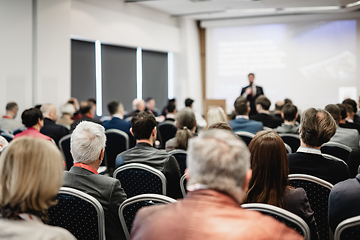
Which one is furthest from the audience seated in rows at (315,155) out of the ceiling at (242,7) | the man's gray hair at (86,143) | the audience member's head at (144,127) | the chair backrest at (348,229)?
the ceiling at (242,7)

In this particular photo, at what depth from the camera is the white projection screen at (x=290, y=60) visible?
10438mm

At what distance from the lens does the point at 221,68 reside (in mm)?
11664

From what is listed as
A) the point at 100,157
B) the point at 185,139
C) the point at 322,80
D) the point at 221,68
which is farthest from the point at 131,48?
the point at 100,157

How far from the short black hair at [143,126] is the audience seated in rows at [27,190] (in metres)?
1.72

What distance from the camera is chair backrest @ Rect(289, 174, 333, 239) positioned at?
6.52 ft

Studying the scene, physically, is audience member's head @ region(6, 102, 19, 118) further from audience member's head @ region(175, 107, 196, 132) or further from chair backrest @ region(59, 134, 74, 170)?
audience member's head @ region(175, 107, 196, 132)

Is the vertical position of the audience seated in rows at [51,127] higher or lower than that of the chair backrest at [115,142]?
higher

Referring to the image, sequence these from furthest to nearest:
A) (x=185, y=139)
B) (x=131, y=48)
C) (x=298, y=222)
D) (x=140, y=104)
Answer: (x=131, y=48), (x=140, y=104), (x=185, y=139), (x=298, y=222)

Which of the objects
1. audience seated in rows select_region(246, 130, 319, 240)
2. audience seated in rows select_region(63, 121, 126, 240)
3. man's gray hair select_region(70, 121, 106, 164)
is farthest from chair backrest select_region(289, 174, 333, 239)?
man's gray hair select_region(70, 121, 106, 164)

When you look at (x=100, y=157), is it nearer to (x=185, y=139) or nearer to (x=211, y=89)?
(x=185, y=139)

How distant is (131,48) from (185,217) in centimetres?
966

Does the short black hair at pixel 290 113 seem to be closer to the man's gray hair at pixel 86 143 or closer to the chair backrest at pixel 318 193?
the chair backrest at pixel 318 193

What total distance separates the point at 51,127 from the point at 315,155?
3.47 metres

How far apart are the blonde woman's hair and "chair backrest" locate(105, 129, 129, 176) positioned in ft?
10.7
